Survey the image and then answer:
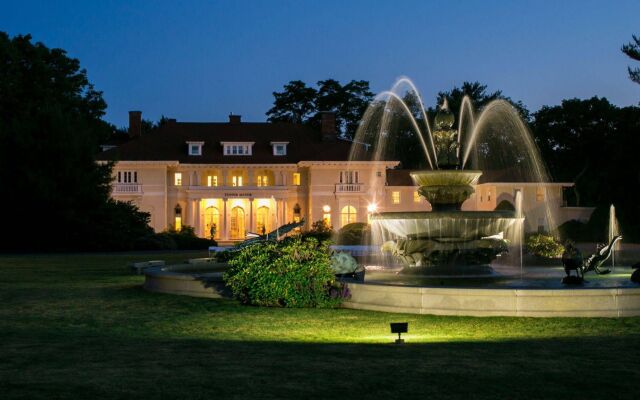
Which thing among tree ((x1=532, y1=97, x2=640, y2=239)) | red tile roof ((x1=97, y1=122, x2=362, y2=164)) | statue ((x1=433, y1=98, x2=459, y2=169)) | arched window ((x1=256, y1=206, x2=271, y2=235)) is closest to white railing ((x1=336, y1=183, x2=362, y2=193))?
red tile roof ((x1=97, y1=122, x2=362, y2=164))

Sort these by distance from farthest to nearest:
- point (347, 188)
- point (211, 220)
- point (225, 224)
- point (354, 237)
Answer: point (211, 220) < point (225, 224) < point (347, 188) < point (354, 237)

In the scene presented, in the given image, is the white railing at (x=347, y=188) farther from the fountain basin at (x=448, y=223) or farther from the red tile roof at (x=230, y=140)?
the fountain basin at (x=448, y=223)

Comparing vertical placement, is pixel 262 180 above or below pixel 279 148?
below

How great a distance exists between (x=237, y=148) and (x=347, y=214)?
10864 mm

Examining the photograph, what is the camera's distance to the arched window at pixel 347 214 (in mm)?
75750

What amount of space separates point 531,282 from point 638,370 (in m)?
9.46

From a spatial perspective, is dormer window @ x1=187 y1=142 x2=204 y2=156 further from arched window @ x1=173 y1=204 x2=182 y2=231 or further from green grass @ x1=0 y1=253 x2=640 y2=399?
green grass @ x1=0 y1=253 x2=640 y2=399

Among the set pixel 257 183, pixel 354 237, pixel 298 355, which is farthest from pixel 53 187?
pixel 298 355

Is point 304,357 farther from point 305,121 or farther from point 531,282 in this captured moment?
point 305,121

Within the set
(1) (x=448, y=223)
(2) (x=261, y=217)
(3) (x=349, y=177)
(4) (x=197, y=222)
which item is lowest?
(1) (x=448, y=223)

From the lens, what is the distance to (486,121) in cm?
9319

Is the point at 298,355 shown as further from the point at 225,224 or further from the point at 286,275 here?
the point at 225,224

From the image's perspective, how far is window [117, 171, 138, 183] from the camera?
244 feet

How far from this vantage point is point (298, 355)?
427 inches
